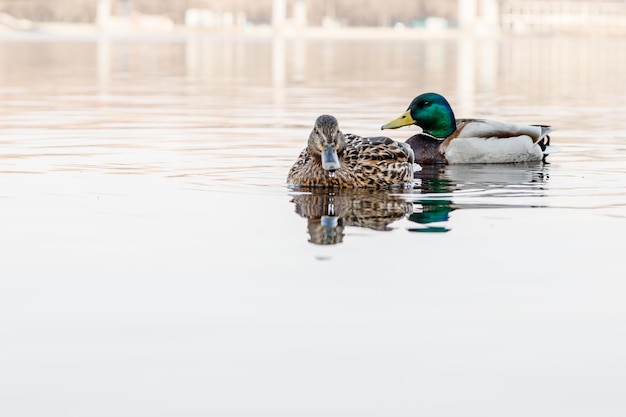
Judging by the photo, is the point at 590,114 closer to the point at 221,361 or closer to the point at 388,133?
the point at 388,133

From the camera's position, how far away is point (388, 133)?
52.4 feet

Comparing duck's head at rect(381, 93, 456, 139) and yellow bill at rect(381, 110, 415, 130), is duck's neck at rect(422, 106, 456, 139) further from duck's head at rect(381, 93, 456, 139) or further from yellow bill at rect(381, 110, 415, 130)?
yellow bill at rect(381, 110, 415, 130)

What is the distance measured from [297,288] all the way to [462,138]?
627 centimetres

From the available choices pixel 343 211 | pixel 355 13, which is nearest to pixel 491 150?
pixel 343 211

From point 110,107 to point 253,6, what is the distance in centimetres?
13477

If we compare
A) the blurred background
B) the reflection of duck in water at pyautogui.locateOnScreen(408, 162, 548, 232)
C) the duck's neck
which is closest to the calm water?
the reflection of duck in water at pyautogui.locateOnScreen(408, 162, 548, 232)

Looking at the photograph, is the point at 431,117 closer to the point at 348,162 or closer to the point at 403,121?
the point at 403,121

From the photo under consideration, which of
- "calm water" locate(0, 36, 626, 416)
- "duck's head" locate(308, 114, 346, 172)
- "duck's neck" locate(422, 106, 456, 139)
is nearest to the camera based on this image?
"calm water" locate(0, 36, 626, 416)

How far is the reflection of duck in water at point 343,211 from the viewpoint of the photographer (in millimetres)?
7378

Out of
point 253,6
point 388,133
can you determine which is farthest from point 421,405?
point 253,6

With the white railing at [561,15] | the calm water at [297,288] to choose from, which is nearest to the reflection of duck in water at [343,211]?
the calm water at [297,288]

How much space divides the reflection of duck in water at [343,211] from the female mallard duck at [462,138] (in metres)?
2.54

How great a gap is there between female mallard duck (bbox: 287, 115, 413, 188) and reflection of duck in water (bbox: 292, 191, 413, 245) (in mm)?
122

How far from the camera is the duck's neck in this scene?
11.8 m
